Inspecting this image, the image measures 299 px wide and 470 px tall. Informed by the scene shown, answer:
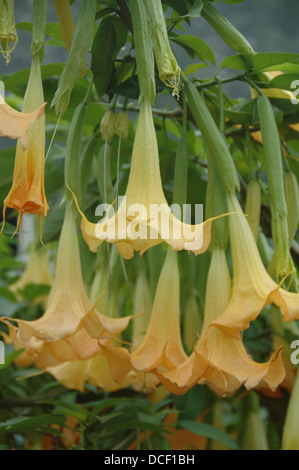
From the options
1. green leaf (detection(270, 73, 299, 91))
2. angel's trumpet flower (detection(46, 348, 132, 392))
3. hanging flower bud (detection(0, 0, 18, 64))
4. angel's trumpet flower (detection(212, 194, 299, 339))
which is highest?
green leaf (detection(270, 73, 299, 91))

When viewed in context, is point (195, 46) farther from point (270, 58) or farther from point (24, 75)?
point (24, 75)

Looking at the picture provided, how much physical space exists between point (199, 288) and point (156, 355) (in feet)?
1.16

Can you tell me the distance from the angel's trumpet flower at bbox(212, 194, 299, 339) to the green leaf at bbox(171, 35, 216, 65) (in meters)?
0.25

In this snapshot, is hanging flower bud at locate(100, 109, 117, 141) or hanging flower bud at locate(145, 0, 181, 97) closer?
hanging flower bud at locate(145, 0, 181, 97)

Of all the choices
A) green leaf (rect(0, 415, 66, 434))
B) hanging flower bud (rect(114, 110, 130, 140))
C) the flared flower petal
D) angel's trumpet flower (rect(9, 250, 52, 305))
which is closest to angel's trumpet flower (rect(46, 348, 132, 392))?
green leaf (rect(0, 415, 66, 434))

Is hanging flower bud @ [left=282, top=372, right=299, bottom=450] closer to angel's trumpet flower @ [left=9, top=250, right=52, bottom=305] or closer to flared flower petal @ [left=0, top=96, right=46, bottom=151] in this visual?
flared flower petal @ [left=0, top=96, right=46, bottom=151]

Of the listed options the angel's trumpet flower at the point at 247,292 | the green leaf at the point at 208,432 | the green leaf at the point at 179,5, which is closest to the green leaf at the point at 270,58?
the green leaf at the point at 179,5

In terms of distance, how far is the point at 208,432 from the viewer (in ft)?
2.46

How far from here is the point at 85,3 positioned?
520 mm

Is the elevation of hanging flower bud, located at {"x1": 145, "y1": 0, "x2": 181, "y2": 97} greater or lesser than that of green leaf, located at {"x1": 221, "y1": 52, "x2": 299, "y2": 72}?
lesser

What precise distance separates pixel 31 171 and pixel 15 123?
0.07 meters

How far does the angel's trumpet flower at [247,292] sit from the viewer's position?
507 mm

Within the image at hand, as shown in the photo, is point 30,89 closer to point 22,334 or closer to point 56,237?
point 22,334

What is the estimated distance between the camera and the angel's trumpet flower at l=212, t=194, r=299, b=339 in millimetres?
507
